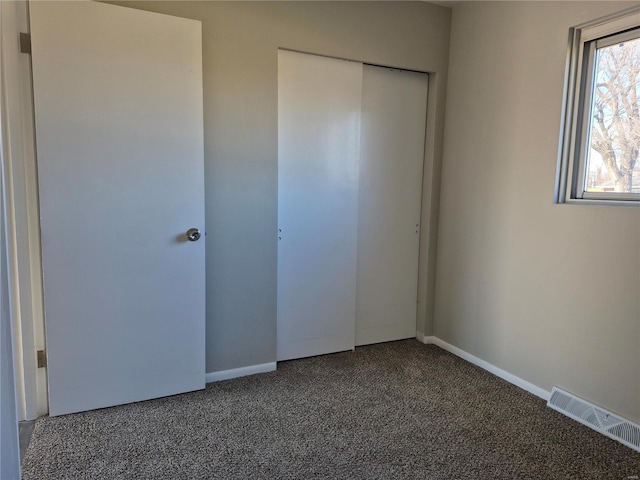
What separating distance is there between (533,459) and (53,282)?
7.82 ft

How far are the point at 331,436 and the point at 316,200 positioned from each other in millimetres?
1470

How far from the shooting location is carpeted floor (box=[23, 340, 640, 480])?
168 centimetres

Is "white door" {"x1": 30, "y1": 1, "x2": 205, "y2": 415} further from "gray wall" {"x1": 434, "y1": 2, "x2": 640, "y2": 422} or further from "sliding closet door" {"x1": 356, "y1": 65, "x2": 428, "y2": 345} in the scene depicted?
"gray wall" {"x1": 434, "y1": 2, "x2": 640, "y2": 422}

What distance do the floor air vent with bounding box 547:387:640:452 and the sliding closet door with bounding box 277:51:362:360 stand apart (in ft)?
4.44

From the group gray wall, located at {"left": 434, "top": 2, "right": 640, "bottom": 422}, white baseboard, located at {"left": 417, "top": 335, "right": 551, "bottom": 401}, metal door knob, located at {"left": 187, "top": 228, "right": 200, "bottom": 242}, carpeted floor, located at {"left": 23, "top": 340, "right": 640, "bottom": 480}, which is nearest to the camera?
carpeted floor, located at {"left": 23, "top": 340, "right": 640, "bottom": 480}

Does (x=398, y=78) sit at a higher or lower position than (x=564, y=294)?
higher

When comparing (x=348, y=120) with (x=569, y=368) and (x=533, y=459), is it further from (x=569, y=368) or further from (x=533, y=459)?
(x=533, y=459)

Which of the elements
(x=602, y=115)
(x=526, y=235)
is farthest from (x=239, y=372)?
(x=602, y=115)

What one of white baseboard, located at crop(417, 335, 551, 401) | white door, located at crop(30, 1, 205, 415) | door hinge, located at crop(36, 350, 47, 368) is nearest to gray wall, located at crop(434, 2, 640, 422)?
white baseboard, located at crop(417, 335, 551, 401)

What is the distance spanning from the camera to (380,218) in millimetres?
3039

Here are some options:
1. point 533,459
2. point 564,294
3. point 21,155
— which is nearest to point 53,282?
point 21,155

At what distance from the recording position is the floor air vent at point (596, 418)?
1906mm

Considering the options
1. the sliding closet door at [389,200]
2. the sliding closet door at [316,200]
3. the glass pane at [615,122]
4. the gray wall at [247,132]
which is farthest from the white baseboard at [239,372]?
the glass pane at [615,122]

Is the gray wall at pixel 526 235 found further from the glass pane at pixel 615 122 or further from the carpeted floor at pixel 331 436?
the carpeted floor at pixel 331 436
